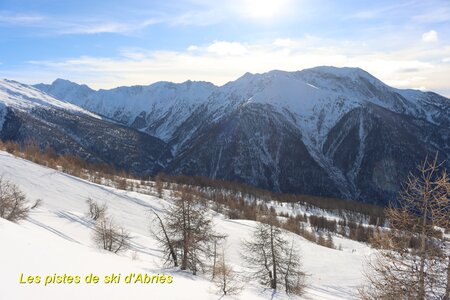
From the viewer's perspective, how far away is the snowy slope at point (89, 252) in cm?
1600

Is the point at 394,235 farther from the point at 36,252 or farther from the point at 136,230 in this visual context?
the point at 136,230

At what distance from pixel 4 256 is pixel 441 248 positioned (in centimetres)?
1817

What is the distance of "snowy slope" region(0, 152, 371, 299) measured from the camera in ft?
52.5

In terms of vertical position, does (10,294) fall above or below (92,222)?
above

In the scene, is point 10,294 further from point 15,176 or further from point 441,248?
point 15,176

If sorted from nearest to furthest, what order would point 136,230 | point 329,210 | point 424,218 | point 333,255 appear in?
point 424,218 → point 136,230 → point 333,255 → point 329,210

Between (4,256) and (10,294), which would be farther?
(4,256)

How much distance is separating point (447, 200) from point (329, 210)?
18346 cm

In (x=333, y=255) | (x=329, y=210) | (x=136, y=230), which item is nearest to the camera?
(x=136, y=230)

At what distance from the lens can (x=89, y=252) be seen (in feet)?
83.4

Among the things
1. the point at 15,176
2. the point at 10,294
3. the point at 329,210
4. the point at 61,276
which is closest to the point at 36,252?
the point at 61,276

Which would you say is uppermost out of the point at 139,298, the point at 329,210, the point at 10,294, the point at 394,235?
the point at 394,235

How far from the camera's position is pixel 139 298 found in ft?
52.6

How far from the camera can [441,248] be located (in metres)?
13.4
